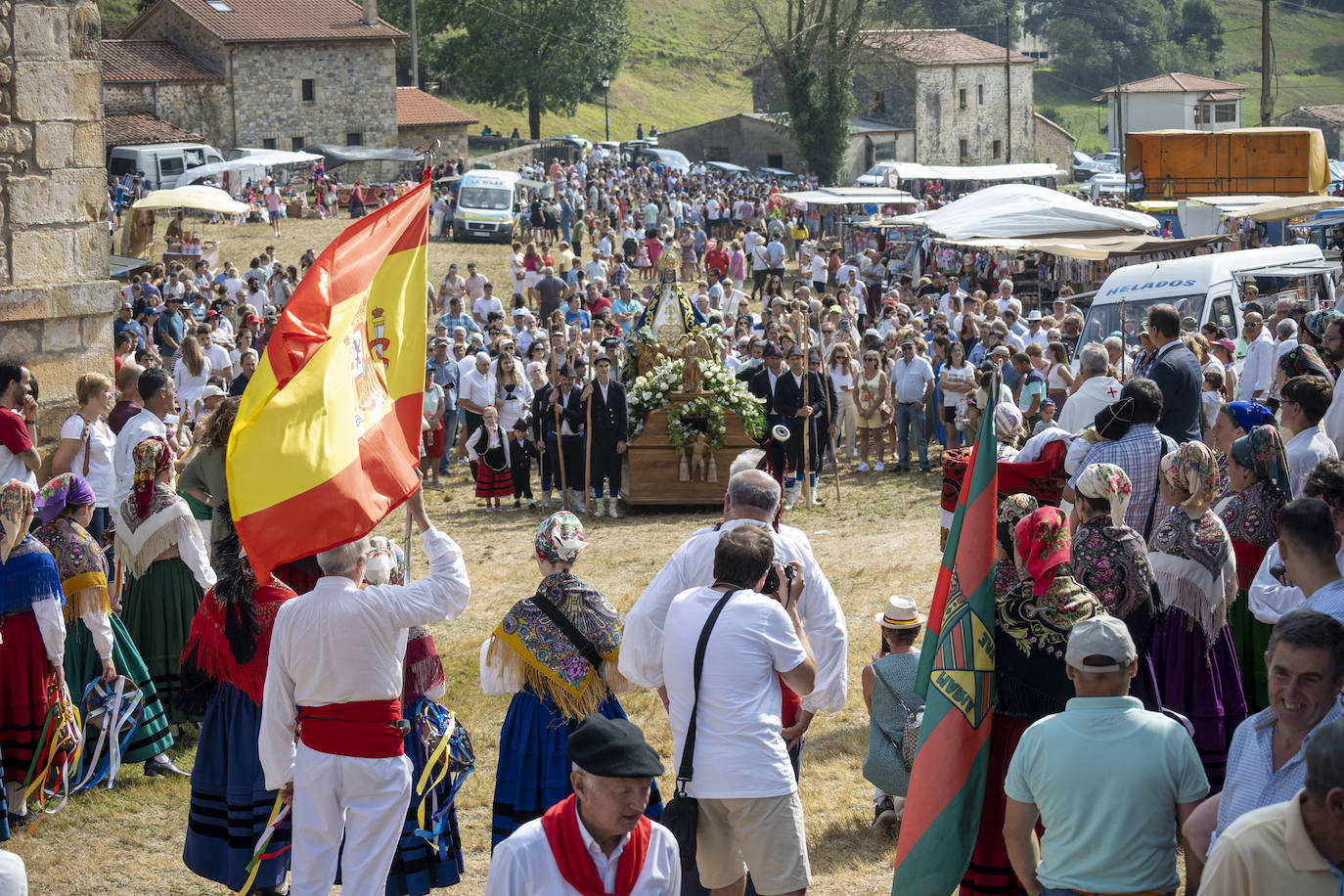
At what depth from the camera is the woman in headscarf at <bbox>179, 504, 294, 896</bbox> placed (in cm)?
609

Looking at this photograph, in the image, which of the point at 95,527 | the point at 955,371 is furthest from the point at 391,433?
the point at 955,371

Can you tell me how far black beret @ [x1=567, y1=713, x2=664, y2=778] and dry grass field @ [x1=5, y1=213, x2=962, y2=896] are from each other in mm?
2970

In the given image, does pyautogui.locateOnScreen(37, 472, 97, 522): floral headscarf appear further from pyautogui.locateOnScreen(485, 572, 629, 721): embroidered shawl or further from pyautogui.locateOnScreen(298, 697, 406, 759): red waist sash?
pyautogui.locateOnScreen(485, 572, 629, 721): embroidered shawl

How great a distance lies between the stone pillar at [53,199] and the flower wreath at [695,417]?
5.72 metres

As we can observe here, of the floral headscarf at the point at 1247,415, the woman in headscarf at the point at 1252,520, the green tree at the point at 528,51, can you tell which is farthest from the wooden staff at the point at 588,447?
Result: the green tree at the point at 528,51

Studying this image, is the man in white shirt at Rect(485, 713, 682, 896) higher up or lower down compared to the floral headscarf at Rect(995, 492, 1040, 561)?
lower down

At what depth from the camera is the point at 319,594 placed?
5.08 meters

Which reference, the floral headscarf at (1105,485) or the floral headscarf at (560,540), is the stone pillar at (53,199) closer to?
the floral headscarf at (560,540)

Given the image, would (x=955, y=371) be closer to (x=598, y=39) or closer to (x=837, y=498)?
(x=837, y=498)

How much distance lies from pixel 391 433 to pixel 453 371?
38.2 feet

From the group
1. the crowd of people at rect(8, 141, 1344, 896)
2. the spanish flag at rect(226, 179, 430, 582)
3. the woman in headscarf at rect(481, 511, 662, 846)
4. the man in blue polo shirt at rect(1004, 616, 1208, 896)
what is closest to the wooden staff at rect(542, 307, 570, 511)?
the crowd of people at rect(8, 141, 1344, 896)

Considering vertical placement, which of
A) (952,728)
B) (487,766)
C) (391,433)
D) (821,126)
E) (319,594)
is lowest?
(487,766)

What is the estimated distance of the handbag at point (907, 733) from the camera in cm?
574

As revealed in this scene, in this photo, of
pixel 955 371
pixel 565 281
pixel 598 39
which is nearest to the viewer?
pixel 955 371
